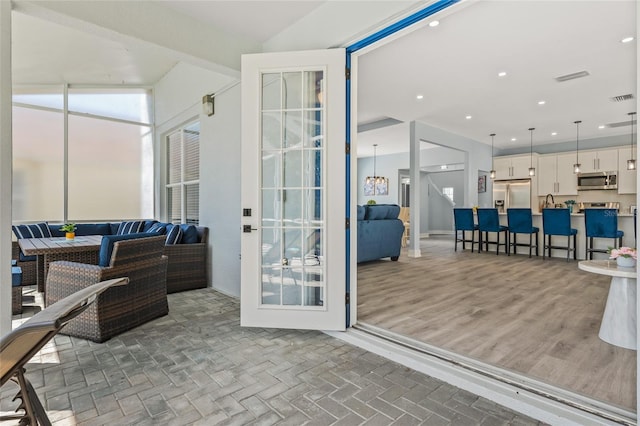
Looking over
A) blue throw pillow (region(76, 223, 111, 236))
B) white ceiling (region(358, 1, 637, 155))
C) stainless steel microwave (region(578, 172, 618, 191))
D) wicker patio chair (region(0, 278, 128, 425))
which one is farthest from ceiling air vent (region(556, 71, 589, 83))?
blue throw pillow (region(76, 223, 111, 236))

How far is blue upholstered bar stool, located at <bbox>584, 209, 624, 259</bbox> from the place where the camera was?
18.6 ft

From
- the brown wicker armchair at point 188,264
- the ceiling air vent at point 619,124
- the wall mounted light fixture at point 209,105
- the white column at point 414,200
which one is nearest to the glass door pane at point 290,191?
the wall mounted light fixture at point 209,105

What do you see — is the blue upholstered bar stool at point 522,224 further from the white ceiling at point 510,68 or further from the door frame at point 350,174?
the door frame at point 350,174

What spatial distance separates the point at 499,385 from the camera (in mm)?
1896

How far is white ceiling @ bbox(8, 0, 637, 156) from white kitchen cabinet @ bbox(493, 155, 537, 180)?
2.02 metres

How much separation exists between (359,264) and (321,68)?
3.96m

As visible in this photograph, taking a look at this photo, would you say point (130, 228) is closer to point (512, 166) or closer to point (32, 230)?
point (32, 230)

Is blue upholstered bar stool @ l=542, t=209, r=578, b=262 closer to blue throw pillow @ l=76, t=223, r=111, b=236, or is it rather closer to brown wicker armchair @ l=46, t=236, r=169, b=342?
brown wicker armchair @ l=46, t=236, r=169, b=342

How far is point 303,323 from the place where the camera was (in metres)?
2.81

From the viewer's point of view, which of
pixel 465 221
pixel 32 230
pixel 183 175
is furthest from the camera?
pixel 465 221

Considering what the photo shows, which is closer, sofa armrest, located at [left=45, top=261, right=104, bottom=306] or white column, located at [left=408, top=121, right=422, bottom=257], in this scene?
sofa armrest, located at [left=45, top=261, right=104, bottom=306]

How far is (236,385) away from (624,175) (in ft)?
33.6

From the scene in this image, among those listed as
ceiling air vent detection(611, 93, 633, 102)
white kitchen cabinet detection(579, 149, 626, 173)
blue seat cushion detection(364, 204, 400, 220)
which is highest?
ceiling air vent detection(611, 93, 633, 102)

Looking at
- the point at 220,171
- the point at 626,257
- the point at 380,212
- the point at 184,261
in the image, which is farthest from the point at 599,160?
the point at 184,261
